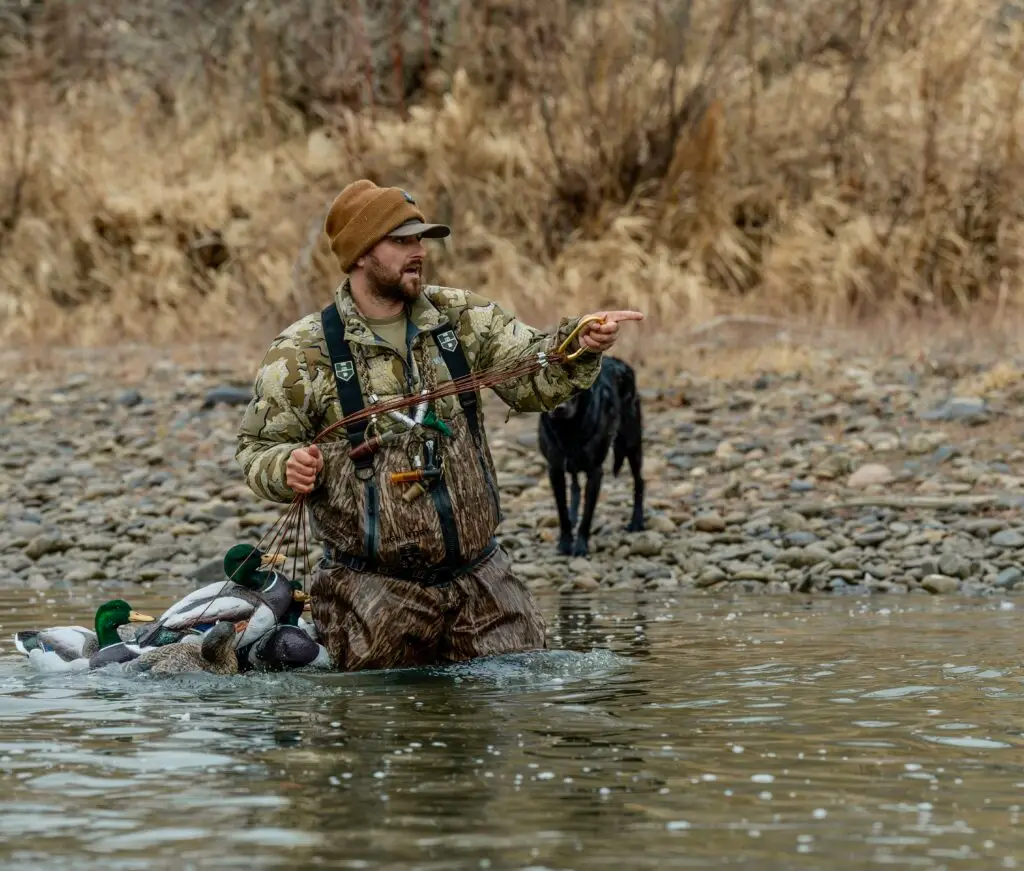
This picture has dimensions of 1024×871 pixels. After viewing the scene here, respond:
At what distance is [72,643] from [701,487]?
18.7 ft

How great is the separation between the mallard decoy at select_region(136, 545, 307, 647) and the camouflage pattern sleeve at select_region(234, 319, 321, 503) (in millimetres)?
486

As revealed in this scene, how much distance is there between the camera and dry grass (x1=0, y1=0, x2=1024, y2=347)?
17.0 metres

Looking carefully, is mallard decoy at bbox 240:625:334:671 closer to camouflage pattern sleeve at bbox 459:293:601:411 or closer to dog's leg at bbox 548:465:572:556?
camouflage pattern sleeve at bbox 459:293:601:411

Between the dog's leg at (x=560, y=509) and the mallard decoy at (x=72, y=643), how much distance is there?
399 centimetres

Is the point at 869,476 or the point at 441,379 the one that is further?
the point at 869,476

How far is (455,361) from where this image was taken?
676cm

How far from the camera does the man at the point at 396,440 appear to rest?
21.7 ft

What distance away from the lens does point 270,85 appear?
→ 71.0 feet

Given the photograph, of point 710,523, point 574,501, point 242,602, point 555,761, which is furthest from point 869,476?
point 555,761

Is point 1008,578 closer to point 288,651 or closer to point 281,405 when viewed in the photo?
point 288,651

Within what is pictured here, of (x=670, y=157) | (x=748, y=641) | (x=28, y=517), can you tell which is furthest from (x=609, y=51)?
(x=748, y=641)

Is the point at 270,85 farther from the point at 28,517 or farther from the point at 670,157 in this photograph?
the point at 28,517

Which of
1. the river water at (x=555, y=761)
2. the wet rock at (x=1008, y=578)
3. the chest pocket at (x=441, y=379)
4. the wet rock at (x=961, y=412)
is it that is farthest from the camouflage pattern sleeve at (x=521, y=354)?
the wet rock at (x=961, y=412)

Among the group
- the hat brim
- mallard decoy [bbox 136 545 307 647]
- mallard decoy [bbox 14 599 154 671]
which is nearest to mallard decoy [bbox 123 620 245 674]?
mallard decoy [bbox 136 545 307 647]
